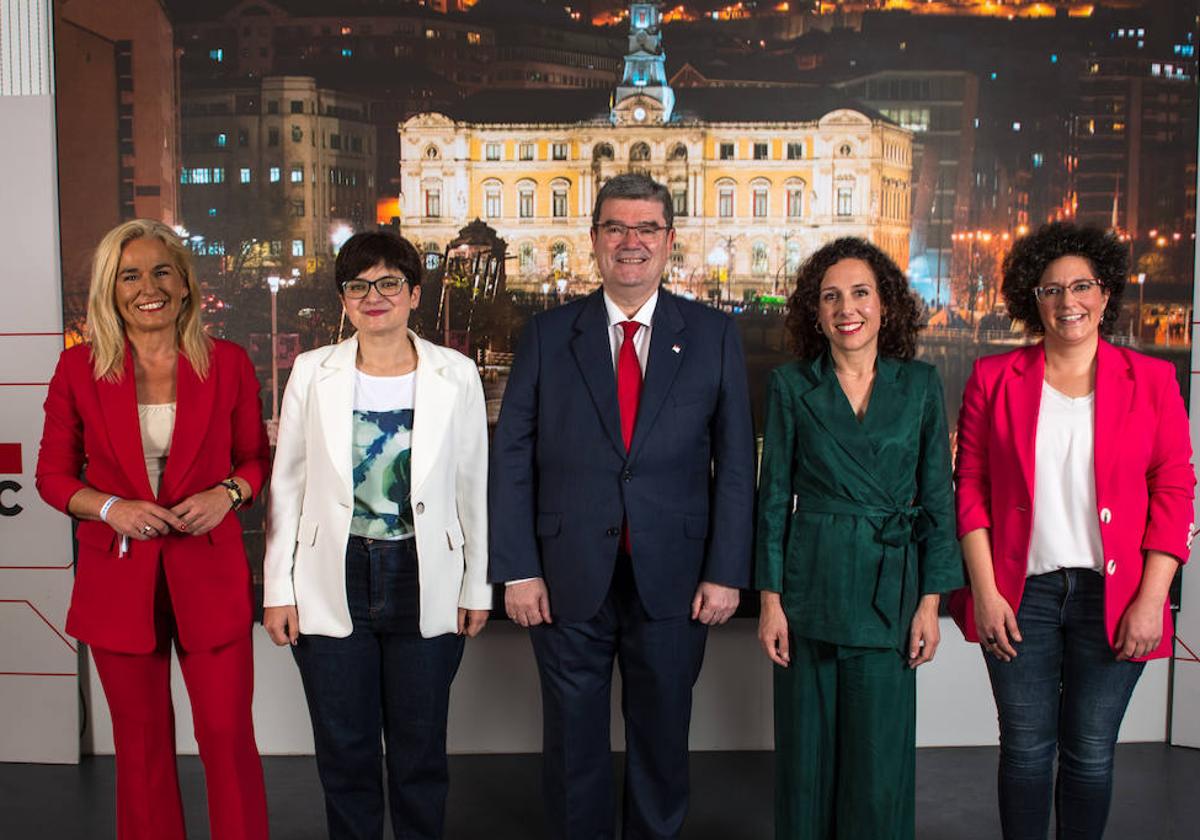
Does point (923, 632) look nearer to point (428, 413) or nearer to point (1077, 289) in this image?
point (1077, 289)

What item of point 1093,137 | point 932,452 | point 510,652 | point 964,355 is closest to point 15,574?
point 510,652

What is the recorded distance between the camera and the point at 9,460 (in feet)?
12.9

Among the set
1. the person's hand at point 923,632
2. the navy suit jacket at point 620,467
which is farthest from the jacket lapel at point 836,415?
Answer: the person's hand at point 923,632

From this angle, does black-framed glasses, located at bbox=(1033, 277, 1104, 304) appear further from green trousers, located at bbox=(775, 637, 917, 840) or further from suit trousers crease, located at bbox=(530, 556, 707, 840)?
suit trousers crease, located at bbox=(530, 556, 707, 840)

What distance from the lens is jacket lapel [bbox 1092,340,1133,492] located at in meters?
2.51

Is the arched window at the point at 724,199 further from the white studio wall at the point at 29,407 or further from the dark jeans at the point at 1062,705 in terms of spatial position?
the white studio wall at the point at 29,407

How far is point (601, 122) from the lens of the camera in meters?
3.95

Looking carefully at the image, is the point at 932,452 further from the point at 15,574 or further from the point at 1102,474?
the point at 15,574

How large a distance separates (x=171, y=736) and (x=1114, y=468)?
240 centimetres

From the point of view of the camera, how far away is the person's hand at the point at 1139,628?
2482 millimetres

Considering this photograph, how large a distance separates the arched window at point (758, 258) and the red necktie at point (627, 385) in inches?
50.0

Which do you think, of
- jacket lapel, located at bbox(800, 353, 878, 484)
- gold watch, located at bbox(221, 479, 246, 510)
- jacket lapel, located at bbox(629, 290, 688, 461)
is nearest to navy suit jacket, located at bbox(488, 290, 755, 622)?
jacket lapel, located at bbox(629, 290, 688, 461)

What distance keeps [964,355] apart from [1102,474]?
61.2 inches

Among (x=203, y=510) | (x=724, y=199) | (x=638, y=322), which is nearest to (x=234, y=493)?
(x=203, y=510)
